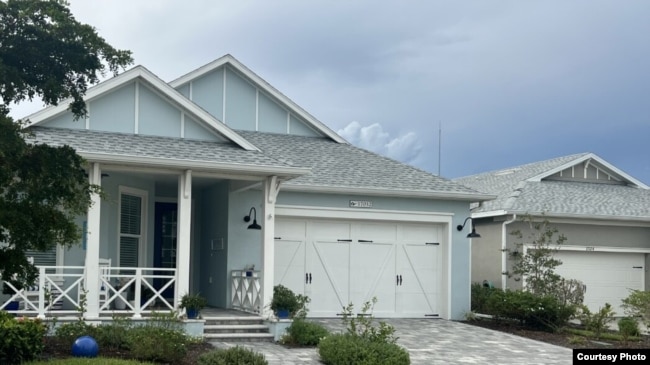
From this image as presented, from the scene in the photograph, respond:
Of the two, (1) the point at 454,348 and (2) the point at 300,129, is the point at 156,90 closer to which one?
(2) the point at 300,129

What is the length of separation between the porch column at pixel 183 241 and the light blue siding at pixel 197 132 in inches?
68.4

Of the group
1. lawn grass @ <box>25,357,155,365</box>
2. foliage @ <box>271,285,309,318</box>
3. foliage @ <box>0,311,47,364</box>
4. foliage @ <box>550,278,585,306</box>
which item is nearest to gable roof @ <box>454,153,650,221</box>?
foliage @ <box>550,278,585,306</box>

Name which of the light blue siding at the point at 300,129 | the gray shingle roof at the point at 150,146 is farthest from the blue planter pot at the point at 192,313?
the light blue siding at the point at 300,129

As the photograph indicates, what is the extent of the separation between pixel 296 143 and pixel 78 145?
860 centimetres

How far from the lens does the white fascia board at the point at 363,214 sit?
19141mm

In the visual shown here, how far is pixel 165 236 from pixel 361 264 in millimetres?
4933

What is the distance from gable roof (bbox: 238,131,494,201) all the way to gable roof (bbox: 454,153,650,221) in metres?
3.15

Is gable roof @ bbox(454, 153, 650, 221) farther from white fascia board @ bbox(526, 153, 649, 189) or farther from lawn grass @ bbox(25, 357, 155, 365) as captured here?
lawn grass @ bbox(25, 357, 155, 365)

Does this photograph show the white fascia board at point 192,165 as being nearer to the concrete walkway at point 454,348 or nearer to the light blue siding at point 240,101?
the concrete walkway at point 454,348

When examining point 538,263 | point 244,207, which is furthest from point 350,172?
point 538,263

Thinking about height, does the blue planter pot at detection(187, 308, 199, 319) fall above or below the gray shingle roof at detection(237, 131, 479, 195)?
below

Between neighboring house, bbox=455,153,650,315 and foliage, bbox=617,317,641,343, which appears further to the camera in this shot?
neighboring house, bbox=455,153,650,315

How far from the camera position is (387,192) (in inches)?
776

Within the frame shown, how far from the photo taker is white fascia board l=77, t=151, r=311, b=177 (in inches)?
571
